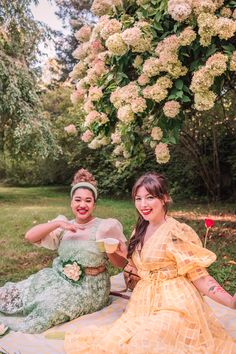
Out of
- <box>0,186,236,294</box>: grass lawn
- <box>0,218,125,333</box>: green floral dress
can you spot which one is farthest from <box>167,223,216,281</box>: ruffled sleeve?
<box>0,218,125,333</box>: green floral dress

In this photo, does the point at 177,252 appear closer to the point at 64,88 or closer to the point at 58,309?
the point at 58,309

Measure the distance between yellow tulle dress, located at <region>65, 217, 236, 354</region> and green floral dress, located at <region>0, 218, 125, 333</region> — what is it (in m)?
0.40

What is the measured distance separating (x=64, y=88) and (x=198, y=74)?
14.2m

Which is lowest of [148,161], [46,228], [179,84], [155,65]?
[46,228]

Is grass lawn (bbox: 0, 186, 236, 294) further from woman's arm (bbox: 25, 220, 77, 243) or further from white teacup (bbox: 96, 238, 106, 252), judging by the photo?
woman's arm (bbox: 25, 220, 77, 243)

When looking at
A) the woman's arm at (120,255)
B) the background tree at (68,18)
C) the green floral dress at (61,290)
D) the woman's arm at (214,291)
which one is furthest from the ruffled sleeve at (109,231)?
the background tree at (68,18)

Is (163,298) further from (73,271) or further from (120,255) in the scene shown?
(73,271)

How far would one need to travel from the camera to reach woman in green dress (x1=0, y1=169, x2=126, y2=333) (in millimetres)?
2975

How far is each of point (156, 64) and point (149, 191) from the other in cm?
121

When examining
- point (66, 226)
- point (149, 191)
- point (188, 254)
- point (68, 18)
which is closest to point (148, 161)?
point (66, 226)

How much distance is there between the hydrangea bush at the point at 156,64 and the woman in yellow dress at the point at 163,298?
0.97 meters

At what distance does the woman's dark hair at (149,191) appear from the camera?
2.54m

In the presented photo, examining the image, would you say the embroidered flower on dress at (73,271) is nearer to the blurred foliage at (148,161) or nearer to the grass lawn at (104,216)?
the grass lawn at (104,216)

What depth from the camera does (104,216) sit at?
910 cm
